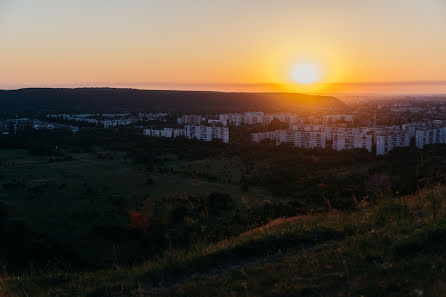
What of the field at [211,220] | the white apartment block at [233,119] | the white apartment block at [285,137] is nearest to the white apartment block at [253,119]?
the white apartment block at [233,119]

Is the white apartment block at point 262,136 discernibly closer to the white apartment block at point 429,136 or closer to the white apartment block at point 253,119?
the white apartment block at point 429,136

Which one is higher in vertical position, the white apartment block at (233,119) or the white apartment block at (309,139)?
the white apartment block at (233,119)

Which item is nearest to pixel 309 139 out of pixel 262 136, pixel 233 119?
pixel 262 136

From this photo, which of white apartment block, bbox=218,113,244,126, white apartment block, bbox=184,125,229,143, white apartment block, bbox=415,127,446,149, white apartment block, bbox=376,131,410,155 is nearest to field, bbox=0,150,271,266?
white apartment block, bbox=376,131,410,155

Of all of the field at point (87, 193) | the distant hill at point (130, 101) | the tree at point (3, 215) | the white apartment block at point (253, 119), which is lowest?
the field at point (87, 193)

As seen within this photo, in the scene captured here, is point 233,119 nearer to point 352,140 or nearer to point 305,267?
point 352,140

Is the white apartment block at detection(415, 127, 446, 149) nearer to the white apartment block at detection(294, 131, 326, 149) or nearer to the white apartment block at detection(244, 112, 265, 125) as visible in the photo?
the white apartment block at detection(294, 131, 326, 149)
